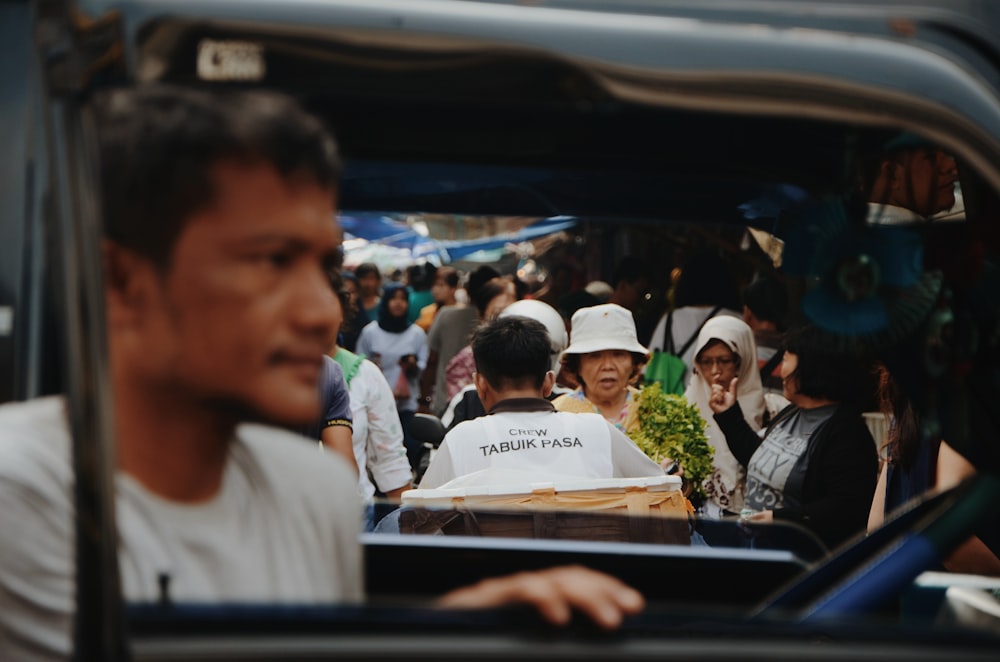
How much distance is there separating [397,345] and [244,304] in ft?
26.1

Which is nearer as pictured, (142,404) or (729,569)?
(142,404)

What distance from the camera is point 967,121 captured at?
146 cm

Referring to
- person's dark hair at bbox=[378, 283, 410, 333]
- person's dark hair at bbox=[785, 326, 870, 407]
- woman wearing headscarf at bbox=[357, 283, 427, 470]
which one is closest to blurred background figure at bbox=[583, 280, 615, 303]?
person's dark hair at bbox=[785, 326, 870, 407]

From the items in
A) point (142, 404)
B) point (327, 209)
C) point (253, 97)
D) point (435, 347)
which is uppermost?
point (253, 97)

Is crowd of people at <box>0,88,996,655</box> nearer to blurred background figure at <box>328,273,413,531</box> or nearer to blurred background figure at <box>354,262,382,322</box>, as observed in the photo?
blurred background figure at <box>328,273,413,531</box>

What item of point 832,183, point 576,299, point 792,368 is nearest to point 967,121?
point 832,183

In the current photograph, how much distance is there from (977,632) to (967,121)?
0.63 metres

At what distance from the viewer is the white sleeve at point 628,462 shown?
3885 millimetres

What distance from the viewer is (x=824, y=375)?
3.61 metres

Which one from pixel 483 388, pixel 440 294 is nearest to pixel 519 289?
pixel 440 294

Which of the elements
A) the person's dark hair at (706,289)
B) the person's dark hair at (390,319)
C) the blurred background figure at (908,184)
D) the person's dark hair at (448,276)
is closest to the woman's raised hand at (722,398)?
the person's dark hair at (706,289)

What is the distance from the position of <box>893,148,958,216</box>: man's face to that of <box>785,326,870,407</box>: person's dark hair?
3.49 ft

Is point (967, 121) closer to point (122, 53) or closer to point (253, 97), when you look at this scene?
point (253, 97)

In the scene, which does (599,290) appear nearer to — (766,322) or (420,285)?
(766,322)
